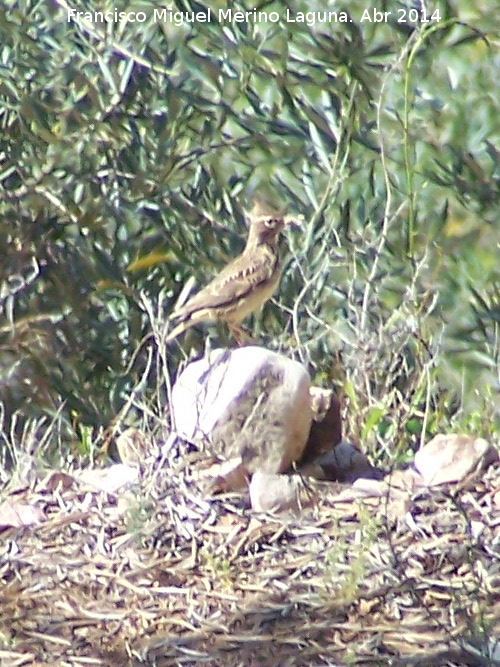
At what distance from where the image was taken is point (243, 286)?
17.6 feet

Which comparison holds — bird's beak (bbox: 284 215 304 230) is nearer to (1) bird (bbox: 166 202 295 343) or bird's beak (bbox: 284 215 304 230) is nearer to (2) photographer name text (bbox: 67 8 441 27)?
(1) bird (bbox: 166 202 295 343)

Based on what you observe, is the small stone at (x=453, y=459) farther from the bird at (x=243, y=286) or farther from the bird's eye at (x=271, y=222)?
the bird's eye at (x=271, y=222)

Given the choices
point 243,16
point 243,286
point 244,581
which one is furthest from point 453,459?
point 243,16

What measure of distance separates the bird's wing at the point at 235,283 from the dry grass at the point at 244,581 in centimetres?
→ 120

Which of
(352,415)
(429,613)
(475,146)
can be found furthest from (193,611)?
(475,146)

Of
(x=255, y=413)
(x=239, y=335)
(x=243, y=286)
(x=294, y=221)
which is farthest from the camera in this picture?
(x=294, y=221)

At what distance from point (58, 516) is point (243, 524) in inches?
23.4

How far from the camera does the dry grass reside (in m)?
3.63

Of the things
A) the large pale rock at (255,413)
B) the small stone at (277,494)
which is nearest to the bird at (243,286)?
the large pale rock at (255,413)

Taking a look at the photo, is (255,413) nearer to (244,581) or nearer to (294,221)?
(244,581)

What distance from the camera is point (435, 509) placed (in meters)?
4.11

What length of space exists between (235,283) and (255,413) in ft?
3.93

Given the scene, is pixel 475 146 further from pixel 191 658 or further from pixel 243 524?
pixel 191 658

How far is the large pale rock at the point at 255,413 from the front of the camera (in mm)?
4266
